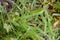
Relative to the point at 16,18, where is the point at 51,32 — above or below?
below

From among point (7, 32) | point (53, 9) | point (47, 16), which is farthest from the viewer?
point (53, 9)

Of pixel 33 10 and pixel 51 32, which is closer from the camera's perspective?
pixel 51 32

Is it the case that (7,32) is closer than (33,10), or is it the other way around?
(7,32)

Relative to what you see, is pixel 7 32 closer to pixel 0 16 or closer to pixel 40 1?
pixel 0 16

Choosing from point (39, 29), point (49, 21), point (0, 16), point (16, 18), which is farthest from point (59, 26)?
point (0, 16)

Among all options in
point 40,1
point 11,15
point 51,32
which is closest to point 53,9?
point 40,1

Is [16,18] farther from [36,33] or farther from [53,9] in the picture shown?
[53,9]

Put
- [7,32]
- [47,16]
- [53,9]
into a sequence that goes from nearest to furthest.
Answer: [7,32] → [47,16] → [53,9]
